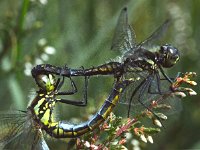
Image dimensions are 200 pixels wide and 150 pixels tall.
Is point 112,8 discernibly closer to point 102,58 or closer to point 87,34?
point 87,34

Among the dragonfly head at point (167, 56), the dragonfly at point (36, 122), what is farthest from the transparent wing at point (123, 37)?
the dragonfly at point (36, 122)

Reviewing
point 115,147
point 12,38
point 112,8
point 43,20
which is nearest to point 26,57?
point 12,38

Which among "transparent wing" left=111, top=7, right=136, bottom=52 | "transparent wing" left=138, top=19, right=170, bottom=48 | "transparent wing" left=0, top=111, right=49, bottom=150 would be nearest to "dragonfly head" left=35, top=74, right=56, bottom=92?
"transparent wing" left=0, top=111, right=49, bottom=150

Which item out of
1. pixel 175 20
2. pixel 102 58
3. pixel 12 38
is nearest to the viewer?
pixel 102 58

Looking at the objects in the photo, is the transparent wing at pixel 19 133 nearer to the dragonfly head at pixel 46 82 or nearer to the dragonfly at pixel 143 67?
the dragonfly head at pixel 46 82

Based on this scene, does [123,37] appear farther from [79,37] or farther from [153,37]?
[79,37]

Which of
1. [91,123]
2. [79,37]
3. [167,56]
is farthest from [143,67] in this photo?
[79,37]

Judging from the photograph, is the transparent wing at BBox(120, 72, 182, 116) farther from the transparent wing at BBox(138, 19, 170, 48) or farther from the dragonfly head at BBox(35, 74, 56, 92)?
the dragonfly head at BBox(35, 74, 56, 92)
